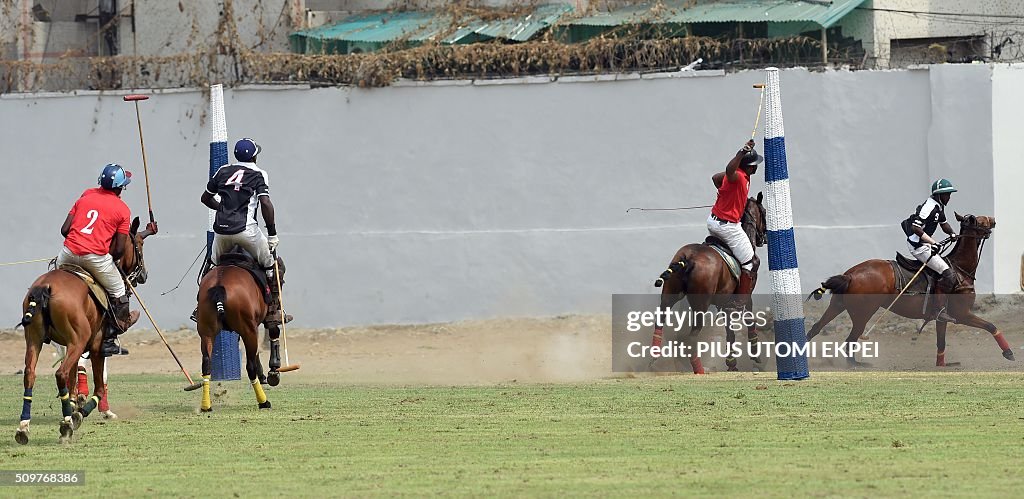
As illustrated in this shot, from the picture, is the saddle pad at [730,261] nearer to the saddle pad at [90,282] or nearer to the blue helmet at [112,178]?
the blue helmet at [112,178]

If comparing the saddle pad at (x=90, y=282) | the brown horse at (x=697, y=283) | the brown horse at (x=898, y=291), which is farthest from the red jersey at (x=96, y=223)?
the brown horse at (x=898, y=291)

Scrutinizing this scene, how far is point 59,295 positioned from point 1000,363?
12.7m

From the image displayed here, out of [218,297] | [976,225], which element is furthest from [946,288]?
[218,297]

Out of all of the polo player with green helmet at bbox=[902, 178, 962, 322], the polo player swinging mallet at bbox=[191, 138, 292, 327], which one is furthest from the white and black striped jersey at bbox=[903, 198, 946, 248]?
the polo player swinging mallet at bbox=[191, 138, 292, 327]

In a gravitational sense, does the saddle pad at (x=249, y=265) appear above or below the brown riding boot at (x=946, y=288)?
above

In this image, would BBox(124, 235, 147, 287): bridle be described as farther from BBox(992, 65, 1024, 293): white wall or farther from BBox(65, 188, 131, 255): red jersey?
BBox(992, 65, 1024, 293): white wall

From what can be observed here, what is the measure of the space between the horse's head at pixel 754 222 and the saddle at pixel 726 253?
0.42 m

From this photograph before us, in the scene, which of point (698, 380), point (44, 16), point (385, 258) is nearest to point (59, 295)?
point (698, 380)

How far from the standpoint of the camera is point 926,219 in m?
19.8

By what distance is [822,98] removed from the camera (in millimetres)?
24031

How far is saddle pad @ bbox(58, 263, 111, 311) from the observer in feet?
44.2

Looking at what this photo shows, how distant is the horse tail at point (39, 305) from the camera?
12.7 m

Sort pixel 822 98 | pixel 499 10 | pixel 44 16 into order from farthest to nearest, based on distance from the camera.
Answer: pixel 44 16 < pixel 499 10 < pixel 822 98

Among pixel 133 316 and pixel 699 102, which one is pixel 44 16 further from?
pixel 133 316
